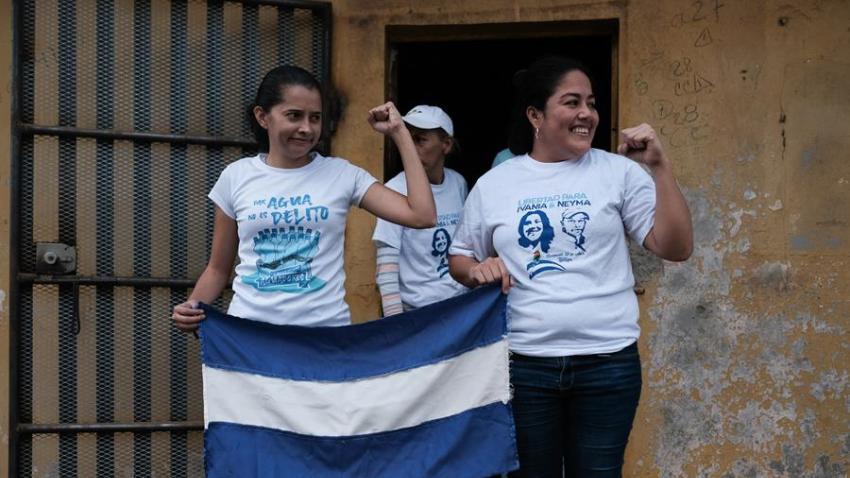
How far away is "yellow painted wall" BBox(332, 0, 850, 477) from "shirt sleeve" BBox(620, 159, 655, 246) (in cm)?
171

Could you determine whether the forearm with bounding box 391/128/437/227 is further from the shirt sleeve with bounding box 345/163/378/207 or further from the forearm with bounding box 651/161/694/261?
the forearm with bounding box 651/161/694/261

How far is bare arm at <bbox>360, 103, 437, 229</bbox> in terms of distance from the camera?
395cm

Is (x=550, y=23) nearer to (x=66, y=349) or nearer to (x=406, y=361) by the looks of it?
(x=406, y=361)

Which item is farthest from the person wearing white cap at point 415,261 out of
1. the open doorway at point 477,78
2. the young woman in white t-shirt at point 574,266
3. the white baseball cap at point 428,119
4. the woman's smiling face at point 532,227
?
the woman's smiling face at point 532,227

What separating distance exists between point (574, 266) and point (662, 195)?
→ 0.35 meters

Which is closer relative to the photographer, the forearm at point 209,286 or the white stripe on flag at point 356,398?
the white stripe on flag at point 356,398

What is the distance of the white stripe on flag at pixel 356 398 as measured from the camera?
3.87 m

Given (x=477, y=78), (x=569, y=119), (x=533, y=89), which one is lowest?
(x=569, y=119)

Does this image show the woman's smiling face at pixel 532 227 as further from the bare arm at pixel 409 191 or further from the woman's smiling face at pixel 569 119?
the bare arm at pixel 409 191

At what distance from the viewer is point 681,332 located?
17.6ft

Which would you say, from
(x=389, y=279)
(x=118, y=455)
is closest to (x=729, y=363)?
(x=389, y=279)

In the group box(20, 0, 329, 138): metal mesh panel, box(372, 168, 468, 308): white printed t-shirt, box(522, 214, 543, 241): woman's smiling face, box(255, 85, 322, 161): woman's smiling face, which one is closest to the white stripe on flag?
box(522, 214, 543, 241): woman's smiling face

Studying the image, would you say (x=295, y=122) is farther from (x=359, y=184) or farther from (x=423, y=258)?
(x=423, y=258)

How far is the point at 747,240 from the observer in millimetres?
5328
